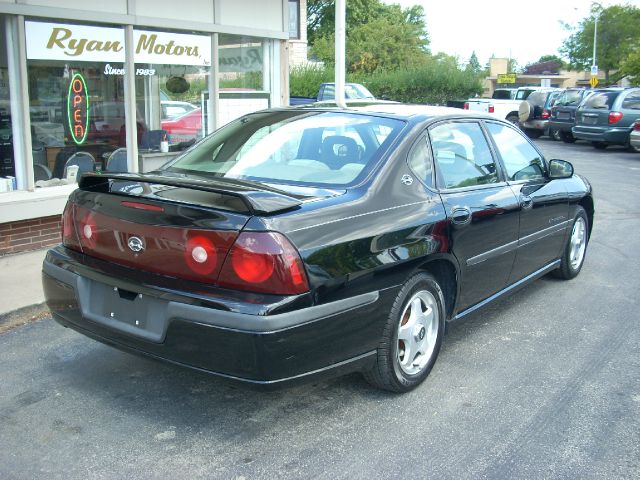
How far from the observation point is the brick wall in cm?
689

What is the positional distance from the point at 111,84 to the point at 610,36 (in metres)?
50.7

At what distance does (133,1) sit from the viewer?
7.97 meters

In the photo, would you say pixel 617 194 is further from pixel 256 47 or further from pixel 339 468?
pixel 339 468

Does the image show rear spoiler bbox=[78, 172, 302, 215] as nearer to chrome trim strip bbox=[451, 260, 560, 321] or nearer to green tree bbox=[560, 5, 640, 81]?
A: chrome trim strip bbox=[451, 260, 560, 321]

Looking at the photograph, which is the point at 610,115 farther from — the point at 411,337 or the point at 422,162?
the point at 411,337

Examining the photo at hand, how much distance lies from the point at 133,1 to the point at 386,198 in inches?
214

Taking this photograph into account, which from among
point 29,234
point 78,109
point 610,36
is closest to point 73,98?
point 78,109

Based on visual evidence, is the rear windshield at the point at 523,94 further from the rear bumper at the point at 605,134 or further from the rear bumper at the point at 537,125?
the rear bumper at the point at 605,134

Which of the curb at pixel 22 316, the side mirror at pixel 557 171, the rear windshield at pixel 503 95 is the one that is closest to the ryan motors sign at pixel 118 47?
the curb at pixel 22 316

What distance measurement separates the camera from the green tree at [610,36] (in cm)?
4950

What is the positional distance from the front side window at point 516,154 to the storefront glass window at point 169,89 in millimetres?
4726

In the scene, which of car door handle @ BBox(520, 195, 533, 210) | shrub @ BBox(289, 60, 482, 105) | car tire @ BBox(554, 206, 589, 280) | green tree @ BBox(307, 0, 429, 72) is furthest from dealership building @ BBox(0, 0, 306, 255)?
green tree @ BBox(307, 0, 429, 72)

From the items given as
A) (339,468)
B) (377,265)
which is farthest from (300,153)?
(339,468)

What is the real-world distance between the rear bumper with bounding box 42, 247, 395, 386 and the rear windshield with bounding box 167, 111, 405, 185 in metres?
0.84
